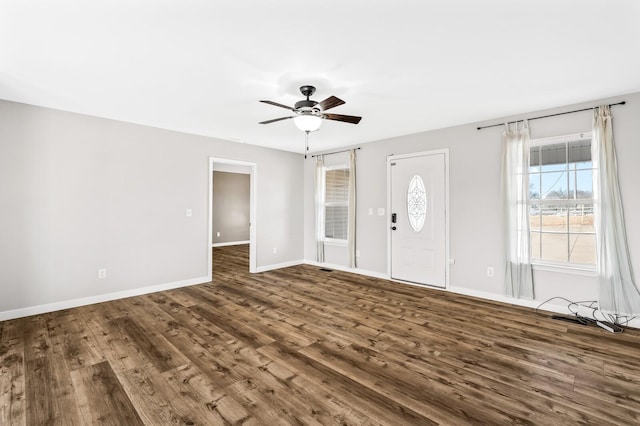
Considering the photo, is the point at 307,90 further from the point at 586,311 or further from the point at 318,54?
the point at 586,311

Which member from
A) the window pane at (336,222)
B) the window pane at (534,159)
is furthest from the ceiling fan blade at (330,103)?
the window pane at (336,222)

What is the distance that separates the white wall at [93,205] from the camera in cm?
355

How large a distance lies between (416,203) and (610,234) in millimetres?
2439

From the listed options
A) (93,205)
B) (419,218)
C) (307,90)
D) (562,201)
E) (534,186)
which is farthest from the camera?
(419,218)

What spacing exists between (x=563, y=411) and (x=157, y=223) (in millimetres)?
5161

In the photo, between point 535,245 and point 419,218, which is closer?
A: point 535,245

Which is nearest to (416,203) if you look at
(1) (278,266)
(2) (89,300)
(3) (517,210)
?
(3) (517,210)

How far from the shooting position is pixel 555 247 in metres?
3.84

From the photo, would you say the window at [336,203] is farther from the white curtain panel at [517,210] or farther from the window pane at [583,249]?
the window pane at [583,249]

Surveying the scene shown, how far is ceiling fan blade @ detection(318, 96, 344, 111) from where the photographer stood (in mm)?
2803

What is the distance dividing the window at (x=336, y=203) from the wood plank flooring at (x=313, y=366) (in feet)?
8.29

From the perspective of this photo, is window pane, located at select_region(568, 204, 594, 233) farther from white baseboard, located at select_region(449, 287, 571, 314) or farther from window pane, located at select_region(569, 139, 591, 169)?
white baseboard, located at select_region(449, 287, 571, 314)

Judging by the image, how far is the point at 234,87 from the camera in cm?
315

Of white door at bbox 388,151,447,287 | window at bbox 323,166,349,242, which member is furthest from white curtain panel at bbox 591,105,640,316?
window at bbox 323,166,349,242
